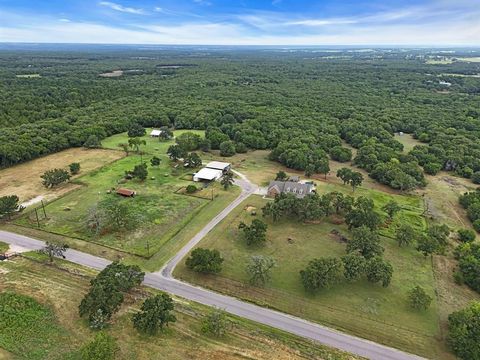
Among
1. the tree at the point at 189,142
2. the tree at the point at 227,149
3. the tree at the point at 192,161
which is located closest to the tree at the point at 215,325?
the tree at the point at 192,161

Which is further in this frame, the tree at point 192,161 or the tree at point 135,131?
the tree at point 135,131

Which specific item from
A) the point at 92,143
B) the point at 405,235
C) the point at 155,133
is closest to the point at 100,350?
the point at 405,235

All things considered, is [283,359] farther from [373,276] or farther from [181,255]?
[181,255]

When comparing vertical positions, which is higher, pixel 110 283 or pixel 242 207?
pixel 110 283

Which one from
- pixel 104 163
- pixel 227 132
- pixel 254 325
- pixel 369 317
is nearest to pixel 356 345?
pixel 369 317

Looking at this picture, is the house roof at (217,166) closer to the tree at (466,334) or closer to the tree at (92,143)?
the tree at (92,143)
